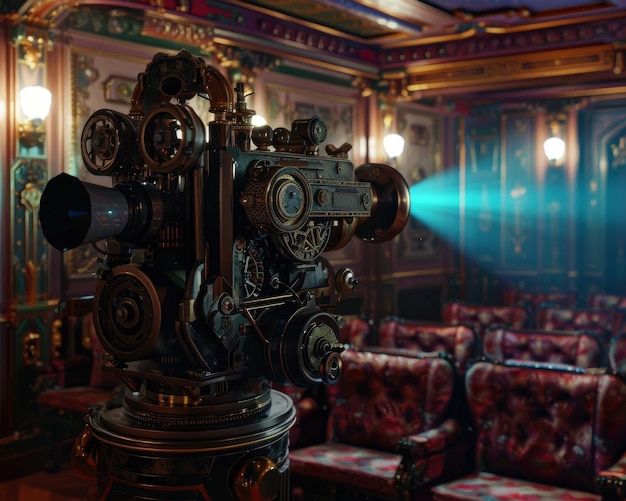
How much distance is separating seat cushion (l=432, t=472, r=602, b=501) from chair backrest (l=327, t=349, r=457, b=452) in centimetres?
38

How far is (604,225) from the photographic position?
35.3 feet

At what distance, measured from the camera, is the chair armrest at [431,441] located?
3533 mm

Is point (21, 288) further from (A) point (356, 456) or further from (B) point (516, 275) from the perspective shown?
(B) point (516, 275)

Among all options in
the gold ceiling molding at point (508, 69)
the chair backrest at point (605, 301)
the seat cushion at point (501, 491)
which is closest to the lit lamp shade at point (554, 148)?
the gold ceiling molding at point (508, 69)

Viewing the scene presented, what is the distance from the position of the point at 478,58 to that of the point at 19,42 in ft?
15.1

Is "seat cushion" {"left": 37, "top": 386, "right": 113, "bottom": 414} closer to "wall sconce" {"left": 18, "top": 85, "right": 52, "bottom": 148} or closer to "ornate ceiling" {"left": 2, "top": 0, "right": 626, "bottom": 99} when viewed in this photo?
"wall sconce" {"left": 18, "top": 85, "right": 52, "bottom": 148}

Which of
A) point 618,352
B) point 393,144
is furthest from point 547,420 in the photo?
point 393,144

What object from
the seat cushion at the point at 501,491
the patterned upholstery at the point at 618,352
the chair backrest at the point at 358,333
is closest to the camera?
the seat cushion at the point at 501,491

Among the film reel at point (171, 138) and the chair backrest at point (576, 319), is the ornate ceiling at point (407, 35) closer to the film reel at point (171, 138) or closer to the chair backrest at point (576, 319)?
the chair backrest at point (576, 319)

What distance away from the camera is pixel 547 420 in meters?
3.67

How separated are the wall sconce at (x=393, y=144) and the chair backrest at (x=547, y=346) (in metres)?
4.02

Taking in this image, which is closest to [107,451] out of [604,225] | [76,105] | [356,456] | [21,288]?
[356,456]

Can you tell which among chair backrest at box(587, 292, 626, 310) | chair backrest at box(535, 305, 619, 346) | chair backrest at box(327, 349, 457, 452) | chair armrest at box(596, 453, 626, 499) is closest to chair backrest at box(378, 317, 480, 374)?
chair backrest at box(327, 349, 457, 452)

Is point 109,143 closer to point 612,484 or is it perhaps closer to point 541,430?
point 612,484
